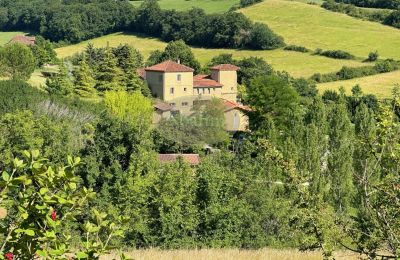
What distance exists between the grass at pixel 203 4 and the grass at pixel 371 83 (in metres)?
48.2

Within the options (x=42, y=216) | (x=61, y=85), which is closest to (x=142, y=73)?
(x=61, y=85)

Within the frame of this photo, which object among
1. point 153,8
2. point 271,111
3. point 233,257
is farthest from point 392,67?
point 233,257

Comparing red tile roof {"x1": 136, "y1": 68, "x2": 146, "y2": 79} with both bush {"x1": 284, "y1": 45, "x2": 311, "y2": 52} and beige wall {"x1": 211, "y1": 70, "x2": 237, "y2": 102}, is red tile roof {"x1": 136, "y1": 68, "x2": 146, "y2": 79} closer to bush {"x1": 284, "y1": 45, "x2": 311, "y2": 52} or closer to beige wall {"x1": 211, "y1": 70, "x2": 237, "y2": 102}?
beige wall {"x1": 211, "y1": 70, "x2": 237, "y2": 102}

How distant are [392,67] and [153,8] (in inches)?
1839

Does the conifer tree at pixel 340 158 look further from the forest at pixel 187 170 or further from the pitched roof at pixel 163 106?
the pitched roof at pixel 163 106

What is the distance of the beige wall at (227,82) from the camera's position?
6819 cm

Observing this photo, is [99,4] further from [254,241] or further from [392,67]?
[254,241]

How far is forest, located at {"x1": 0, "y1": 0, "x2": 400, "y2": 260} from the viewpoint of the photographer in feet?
11.7

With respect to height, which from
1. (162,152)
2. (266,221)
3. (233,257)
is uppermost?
(233,257)

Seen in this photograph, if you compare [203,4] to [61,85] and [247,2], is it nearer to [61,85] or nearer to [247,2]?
[247,2]

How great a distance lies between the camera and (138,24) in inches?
4481

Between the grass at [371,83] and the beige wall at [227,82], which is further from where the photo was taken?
the grass at [371,83]

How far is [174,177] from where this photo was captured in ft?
72.0

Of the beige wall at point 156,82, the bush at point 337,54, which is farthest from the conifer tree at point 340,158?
the bush at point 337,54
